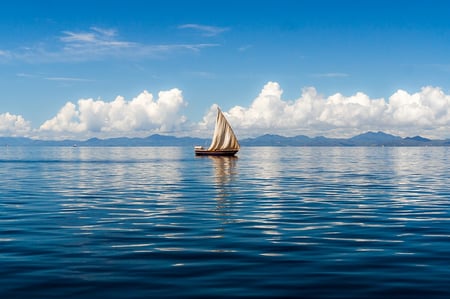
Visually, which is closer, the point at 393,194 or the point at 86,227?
the point at 86,227

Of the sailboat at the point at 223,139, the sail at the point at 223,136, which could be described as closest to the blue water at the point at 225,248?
the sail at the point at 223,136

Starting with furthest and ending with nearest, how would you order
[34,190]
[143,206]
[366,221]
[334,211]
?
[34,190] → [143,206] → [334,211] → [366,221]

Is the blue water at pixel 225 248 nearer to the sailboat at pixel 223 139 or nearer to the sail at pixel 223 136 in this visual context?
the sail at pixel 223 136

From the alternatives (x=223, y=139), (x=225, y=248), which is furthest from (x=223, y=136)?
(x=225, y=248)

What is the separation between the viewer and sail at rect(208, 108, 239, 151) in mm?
164875

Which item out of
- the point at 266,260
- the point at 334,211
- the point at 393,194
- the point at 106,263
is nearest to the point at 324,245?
the point at 266,260

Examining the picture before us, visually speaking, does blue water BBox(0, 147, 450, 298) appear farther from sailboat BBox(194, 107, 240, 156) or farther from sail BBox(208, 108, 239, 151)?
sailboat BBox(194, 107, 240, 156)

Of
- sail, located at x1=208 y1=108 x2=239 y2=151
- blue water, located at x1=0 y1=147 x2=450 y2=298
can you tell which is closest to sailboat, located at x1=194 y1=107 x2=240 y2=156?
sail, located at x1=208 y1=108 x2=239 y2=151

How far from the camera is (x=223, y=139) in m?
170

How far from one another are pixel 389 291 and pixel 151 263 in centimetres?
876

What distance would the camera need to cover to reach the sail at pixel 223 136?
164875 millimetres

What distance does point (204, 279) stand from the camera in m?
17.8

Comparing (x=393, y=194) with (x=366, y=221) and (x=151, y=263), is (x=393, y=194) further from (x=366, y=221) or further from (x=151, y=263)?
(x=151, y=263)

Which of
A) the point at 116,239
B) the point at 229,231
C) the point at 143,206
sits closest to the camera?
the point at 116,239
